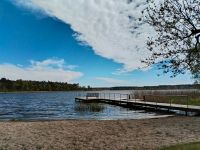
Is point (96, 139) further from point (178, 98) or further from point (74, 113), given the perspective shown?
point (178, 98)

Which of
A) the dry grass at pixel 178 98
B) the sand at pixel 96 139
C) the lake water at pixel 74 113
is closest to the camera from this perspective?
the sand at pixel 96 139

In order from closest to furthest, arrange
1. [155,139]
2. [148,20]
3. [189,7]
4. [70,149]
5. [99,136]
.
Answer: [189,7]
[148,20]
[70,149]
[155,139]
[99,136]

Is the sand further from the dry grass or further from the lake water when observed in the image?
the dry grass

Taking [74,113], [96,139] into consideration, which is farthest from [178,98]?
[96,139]

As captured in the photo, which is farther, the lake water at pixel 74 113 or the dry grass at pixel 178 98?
the dry grass at pixel 178 98

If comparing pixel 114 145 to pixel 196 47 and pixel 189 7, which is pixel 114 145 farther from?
pixel 189 7

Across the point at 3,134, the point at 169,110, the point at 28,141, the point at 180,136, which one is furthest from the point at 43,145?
the point at 169,110

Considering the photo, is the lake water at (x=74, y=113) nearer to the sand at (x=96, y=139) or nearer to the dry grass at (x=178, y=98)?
the dry grass at (x=178, y=98)

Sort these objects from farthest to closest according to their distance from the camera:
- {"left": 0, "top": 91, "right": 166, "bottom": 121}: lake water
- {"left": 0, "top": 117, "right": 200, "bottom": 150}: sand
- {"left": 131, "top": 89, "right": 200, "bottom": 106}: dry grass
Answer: {"left": 131, "top": 89, "right": 200, "bottom": 106}: dry grass → {"left": 0, "top": 91, "right": 166, "bottom": 121}: lake water → {"left": 0, "top": 117, "right": 200, "bottom": 150}: sand

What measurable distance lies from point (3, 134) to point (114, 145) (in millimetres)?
6807

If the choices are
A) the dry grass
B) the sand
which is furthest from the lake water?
the sand

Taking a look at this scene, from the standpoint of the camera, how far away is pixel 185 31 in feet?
38.4

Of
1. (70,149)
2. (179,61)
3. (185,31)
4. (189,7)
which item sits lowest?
(70,149)

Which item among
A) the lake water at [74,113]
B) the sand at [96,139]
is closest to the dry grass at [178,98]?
the lake water at [74,113]
